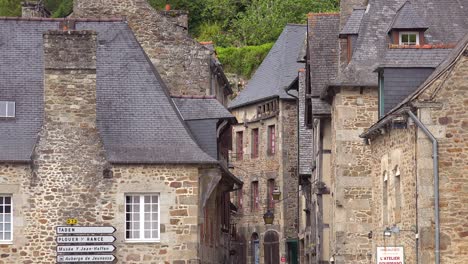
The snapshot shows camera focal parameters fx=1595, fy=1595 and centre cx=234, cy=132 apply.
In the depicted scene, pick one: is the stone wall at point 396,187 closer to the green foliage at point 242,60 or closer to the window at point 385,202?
the window at point 385,202

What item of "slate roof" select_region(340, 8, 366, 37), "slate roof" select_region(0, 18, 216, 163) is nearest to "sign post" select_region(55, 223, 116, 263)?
"slate roof" select_region(0, 18, 216, 163)

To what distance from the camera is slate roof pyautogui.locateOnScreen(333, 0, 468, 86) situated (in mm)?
34406

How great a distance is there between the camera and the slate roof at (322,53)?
126 feet

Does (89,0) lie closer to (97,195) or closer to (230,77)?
(97,195)

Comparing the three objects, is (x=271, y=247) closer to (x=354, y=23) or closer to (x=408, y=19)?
(x=354, y=23)

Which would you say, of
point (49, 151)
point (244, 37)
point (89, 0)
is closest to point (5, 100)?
point (49, 151)

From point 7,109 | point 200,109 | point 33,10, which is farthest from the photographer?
point 33,10

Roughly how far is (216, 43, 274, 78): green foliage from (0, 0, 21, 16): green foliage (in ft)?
52.3

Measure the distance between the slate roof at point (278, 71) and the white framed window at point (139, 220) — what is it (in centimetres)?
2089

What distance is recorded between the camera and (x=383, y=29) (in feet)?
118

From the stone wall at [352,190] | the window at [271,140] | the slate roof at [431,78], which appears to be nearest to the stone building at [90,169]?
the stone wall at [352,190]

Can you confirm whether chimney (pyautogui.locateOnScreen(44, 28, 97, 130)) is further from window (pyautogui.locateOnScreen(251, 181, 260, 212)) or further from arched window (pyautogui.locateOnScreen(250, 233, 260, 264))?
window (pyautogui.locateOnScreen(251, 181, 260, 212))

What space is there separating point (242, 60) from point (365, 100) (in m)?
30.7

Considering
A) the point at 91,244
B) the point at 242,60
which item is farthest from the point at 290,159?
the point at 91,244
